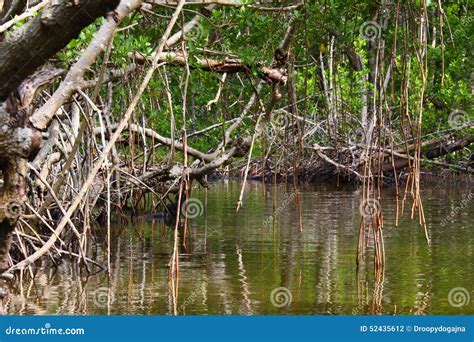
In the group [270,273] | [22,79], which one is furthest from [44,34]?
[270,273]

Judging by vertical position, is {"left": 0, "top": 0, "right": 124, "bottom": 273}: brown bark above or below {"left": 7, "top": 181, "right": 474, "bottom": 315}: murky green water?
above

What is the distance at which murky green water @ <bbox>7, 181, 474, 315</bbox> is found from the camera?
282 inches

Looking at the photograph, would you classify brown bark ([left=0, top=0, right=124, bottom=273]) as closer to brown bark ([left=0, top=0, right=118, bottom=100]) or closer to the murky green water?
brown bark ([left=0, top=0, right=118, bottom=100])

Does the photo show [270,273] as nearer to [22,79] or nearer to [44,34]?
[22,79]

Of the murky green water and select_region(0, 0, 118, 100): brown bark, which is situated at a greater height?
select_region(0, 0, 118, 100): brown bark

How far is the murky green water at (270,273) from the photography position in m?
7.16

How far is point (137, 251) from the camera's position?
1053cm

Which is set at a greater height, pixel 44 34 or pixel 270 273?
pixel 44 34

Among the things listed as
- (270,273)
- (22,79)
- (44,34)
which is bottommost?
(270,273)

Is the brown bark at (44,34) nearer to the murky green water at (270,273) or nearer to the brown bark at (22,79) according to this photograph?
the brown bark at (22,79)

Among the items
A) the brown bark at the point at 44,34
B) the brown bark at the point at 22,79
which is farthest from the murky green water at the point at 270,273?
the brown bark at the point at 44,34

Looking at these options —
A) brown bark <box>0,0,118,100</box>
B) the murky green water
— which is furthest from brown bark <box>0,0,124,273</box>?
the murky green water

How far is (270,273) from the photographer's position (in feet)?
28.9

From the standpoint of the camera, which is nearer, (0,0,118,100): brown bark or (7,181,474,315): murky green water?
(0,0,118,100): brown bark
